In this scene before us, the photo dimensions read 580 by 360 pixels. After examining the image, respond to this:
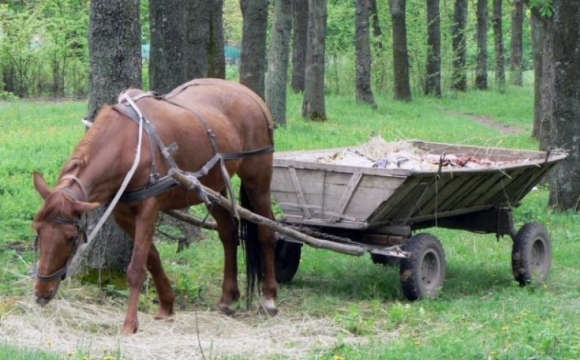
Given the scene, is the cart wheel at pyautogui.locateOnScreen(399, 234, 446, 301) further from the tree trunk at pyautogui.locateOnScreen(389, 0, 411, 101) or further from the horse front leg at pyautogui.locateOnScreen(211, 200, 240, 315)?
the tree trunk at pyautogui.locateOnScreen(389, 0, 411, 101)

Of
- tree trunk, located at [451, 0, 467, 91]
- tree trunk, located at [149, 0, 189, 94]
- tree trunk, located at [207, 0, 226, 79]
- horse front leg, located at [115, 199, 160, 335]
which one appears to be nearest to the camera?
horse front leg, located at [115, 199, 160, 335]

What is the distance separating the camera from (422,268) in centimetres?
895

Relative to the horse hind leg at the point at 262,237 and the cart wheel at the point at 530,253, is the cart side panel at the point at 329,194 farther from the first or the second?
the cart wheel at the point at 530,253

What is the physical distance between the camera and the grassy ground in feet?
21.6

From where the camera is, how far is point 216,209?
876 centimetres

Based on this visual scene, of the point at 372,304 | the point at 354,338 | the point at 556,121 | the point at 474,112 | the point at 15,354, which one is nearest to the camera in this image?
the point at 15,354

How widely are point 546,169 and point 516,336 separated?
3.53 meters

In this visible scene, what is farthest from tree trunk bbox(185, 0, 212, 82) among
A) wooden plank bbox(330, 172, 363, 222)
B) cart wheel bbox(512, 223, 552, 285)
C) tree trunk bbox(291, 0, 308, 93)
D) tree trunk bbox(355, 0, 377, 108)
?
tree trunk bbox(291, 0, 308, 93)

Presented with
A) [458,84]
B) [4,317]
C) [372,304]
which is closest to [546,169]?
[372,304]

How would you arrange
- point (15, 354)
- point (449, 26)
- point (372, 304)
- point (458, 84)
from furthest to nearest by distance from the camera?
point (449, 26), point (458, 84), point (372, 304), point (15, 354)

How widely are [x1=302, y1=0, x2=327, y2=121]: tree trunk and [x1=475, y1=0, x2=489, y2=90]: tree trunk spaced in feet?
47.9

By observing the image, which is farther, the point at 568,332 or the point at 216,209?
the point at 216,209

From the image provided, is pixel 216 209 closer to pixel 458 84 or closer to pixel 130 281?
pixel 130 281

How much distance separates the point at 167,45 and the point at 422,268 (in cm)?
388
